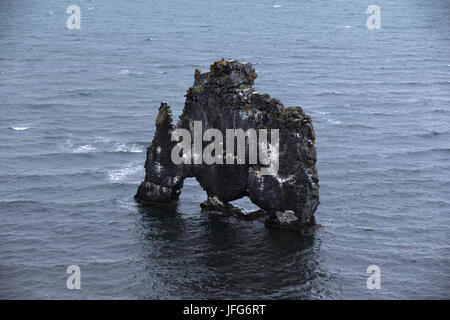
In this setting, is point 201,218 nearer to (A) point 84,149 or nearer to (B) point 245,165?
(B) point 245,165

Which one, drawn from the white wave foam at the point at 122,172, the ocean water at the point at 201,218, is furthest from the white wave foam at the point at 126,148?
the white wave foam at the point at 122,172

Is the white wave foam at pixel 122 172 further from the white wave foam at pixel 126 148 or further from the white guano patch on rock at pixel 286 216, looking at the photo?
the white guano patch on rock at pixel 286 216

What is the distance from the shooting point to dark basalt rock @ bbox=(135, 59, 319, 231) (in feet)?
343

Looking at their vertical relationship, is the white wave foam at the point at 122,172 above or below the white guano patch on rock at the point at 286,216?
above

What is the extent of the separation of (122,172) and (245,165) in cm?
3183

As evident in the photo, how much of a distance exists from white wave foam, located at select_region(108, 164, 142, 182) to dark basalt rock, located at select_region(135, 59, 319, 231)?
15.9 metres

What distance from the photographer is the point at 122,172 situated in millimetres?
132750

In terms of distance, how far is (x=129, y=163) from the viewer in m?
137

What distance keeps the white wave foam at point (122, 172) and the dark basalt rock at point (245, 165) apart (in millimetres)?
15940

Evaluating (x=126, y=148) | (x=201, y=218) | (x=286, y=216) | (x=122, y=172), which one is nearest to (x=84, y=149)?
(x=126, y=148)

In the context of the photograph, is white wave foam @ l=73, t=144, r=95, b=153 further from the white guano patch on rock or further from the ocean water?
the white guano patch on rock

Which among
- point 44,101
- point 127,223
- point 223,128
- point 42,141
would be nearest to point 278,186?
point 223,128

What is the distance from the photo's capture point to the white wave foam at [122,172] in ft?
428

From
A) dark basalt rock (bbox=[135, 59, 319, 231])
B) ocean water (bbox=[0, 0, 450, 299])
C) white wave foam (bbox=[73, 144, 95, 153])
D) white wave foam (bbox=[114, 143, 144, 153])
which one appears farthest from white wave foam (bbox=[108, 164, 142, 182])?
dark basalt rock (bbox=[135, 59, 319, 231])
